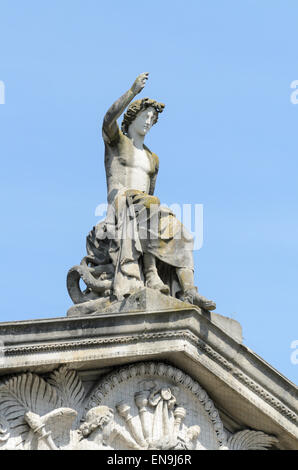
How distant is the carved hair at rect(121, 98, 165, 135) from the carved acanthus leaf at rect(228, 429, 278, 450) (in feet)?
14.5

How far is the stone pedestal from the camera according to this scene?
20.1 meters

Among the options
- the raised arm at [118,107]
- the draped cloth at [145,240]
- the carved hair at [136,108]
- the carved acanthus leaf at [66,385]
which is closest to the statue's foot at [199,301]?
the draped cloth at [145,240]

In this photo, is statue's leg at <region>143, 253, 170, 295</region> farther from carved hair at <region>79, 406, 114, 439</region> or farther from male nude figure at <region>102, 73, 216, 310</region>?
carved hair at <region>79, 406, 114, 439</region>

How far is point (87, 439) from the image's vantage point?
20.1m

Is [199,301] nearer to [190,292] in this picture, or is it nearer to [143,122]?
[190,292]

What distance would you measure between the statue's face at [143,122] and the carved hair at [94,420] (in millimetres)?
4212

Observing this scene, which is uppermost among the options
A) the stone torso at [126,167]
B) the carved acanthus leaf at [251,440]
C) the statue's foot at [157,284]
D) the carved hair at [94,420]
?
the stone torso at [126,167]

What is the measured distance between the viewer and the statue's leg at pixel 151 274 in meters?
21.1

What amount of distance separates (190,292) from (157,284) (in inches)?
16.5

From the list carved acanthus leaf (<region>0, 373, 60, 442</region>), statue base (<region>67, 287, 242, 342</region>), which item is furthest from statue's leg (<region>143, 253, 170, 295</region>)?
carved acanthus leaf (<region>0, 373, 60, 442</region>)

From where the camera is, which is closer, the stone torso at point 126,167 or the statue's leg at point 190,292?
the statue's leg at point 190,292

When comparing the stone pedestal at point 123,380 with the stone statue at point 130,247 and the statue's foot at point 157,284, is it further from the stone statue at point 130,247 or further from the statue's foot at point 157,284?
the stone statue at point 130,247
